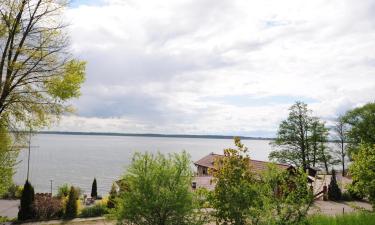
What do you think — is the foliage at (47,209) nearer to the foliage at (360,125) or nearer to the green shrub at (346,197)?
the green shrub at (346,197)

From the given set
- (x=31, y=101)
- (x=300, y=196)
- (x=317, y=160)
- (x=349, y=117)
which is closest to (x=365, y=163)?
(x=300, y=196)

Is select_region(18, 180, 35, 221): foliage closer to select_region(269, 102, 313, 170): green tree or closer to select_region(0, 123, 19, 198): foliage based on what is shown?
select_region(0, 123, 19, 198): foliage

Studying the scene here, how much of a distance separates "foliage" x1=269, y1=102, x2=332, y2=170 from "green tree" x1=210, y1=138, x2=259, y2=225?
5125 centimetres

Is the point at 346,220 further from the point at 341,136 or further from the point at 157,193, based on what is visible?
the point at 341,136

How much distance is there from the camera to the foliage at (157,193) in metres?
12.1

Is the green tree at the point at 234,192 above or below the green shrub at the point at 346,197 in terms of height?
above

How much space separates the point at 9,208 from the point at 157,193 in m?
34.8

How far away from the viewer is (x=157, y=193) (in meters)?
12.2

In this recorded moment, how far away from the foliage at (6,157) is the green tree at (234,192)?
29.4 feet

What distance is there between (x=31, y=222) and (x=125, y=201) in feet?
68.5

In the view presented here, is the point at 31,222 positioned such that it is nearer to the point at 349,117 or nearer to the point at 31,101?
the point at 31,101

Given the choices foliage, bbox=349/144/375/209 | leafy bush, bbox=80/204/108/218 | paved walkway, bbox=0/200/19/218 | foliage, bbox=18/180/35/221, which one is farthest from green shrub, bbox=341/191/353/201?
paved walkway, bbox=0/200/19/218

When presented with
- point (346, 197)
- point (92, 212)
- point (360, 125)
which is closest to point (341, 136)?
point (360, 125)

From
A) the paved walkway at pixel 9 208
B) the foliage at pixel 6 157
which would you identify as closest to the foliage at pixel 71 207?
the paved walkway at pixel 9 208
